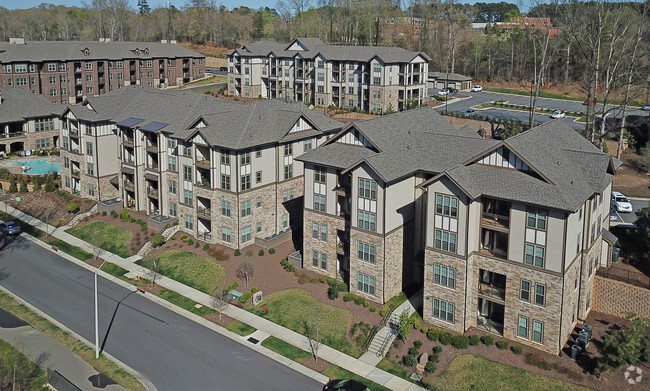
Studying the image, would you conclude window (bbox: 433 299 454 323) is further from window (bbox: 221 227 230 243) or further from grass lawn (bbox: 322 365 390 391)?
window (bbox: 221 227 230 243)

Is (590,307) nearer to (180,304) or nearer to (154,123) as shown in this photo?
(180,304)

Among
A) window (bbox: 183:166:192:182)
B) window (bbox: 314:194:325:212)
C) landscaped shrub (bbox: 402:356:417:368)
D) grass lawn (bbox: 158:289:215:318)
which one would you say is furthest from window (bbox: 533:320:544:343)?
window (bbox: 183:166:192:182)

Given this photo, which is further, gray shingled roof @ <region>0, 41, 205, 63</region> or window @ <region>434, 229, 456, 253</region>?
gray shingled roof @ <region>0, 41, 205, 63</region>

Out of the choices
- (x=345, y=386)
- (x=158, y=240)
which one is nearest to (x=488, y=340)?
(x=345, y=386)

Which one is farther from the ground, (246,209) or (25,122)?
(25,122)

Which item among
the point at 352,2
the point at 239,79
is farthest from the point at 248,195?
the point at 352,2

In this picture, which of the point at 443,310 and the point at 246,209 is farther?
the point at 246,209

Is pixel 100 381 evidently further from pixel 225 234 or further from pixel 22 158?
pixel 22 158
